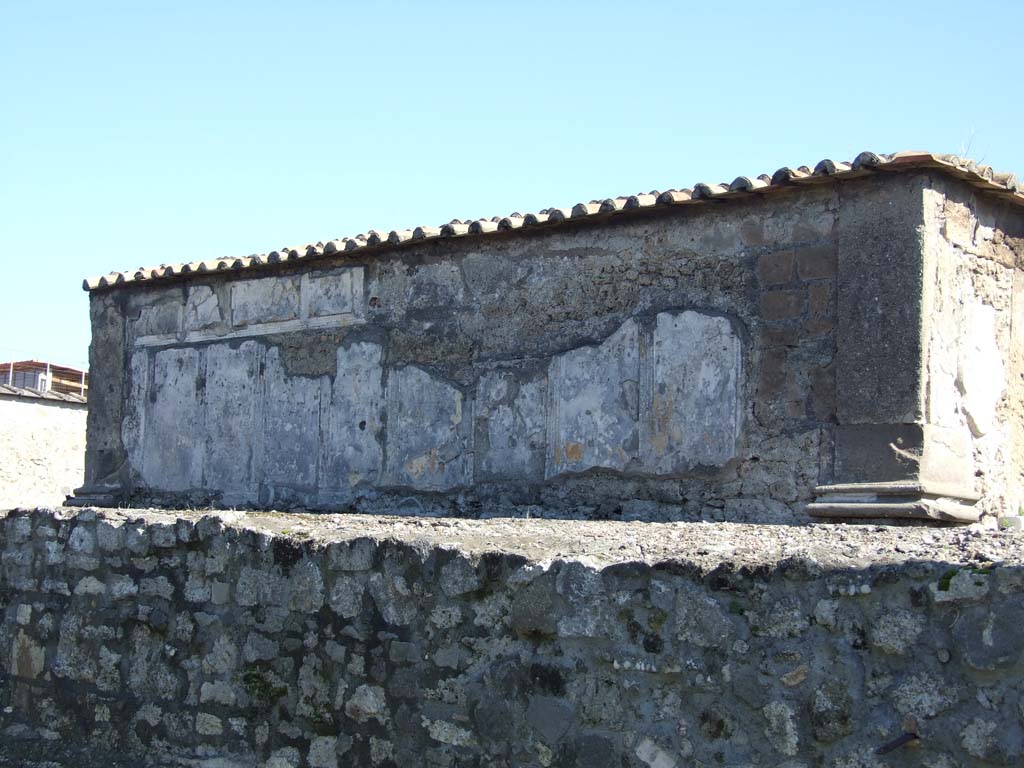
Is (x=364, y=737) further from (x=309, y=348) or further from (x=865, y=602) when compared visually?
(x=309, y=348)

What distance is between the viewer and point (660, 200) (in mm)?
7094

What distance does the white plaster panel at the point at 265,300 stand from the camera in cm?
895

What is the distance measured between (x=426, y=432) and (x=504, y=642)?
425cm

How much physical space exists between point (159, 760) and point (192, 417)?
190 inches

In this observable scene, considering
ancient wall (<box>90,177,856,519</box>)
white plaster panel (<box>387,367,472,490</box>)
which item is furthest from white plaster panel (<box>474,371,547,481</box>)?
white plaster panel (<box>387,367,472,490</box>)

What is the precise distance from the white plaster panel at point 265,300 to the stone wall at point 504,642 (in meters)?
3.54

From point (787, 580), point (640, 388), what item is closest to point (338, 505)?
point (640, 388)

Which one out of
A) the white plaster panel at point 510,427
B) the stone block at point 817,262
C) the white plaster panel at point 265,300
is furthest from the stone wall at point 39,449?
the stone block at point 817,262

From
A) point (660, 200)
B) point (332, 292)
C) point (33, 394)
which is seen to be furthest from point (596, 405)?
point (33, 394)

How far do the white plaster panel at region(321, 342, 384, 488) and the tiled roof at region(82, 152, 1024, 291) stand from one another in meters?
0.77

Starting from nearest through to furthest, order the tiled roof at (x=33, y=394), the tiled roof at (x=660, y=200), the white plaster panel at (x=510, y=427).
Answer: the tiled roof at (x=660, y=200) < the white plaster panel at (x=510, y=427) < the tiled roof at (x=33, y=394)

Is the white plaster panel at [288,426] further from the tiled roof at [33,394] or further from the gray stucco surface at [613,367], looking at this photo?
the tiled roof at [33,394]

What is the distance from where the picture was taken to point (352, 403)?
27.9 feet

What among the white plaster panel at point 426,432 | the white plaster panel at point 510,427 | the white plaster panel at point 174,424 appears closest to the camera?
the white plaster panel at point 510,427
